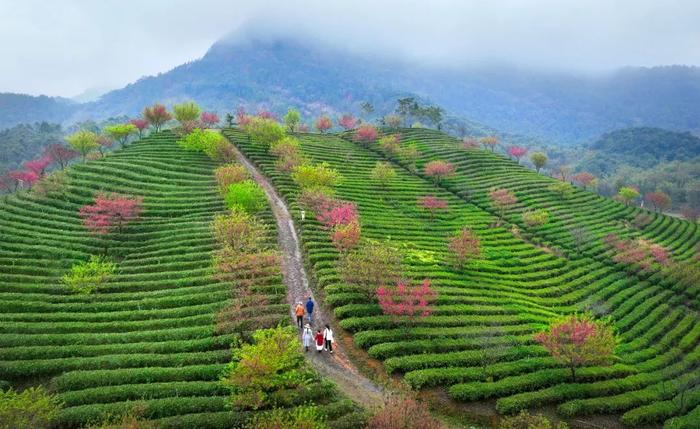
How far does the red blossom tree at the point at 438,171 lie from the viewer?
82875 mm

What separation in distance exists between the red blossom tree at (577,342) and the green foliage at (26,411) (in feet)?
95.7

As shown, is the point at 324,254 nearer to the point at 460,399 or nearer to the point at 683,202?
the point at 460,399

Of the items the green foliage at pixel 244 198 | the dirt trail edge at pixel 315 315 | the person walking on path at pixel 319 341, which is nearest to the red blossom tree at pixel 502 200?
the dirt trail edge at pixel 315 315

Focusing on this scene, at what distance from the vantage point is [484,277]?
1897 inches

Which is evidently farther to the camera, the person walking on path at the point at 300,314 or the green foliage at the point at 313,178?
the green foliage at the point at 313,178

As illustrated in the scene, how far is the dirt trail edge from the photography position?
27.1 meters

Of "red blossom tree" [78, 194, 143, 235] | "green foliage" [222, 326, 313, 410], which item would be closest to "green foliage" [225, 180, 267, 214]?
"red blossom tree" [78, 194, 143, 235]

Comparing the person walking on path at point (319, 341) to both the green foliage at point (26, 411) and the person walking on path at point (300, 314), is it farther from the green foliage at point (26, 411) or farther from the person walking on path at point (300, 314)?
the green foliage at point (26, 411)

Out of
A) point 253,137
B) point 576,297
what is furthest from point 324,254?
point 253,137

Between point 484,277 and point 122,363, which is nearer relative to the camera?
point 122,363

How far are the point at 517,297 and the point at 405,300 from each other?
53.0 feet

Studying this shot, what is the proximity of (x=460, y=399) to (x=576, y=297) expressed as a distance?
2762 centimetres

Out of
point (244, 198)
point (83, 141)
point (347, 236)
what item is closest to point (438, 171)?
point (244, 198)

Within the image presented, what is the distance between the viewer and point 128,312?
35125 millimetres
